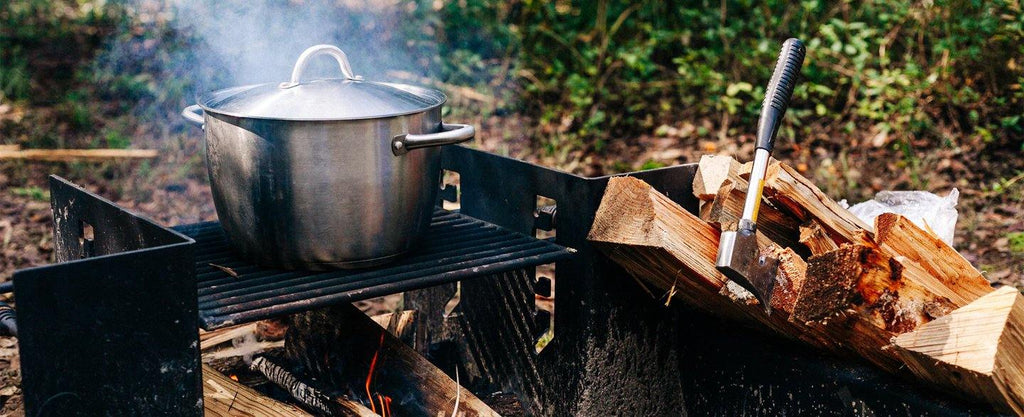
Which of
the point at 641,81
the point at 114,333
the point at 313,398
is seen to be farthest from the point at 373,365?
the point at 641,81

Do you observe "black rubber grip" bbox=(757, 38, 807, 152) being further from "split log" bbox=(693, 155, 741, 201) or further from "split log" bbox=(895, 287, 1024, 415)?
"split log" bbox=(895, 287, 1024, 415)

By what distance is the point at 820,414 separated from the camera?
1.93 m

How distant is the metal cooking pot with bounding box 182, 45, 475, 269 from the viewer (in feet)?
6.04

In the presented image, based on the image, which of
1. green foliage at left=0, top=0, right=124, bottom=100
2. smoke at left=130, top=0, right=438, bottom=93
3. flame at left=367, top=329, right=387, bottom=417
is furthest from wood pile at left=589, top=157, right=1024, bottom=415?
green foliage at left=0, top=0, right=124, bottom=100

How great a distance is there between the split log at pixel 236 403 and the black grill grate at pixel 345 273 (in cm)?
37

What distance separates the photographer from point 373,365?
235cm

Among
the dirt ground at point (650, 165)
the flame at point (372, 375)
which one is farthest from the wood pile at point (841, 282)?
the dirt ground at point (650, 165)

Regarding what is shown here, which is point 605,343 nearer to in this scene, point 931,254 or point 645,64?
point 931,254

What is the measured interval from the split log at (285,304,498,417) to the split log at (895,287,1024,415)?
3.47ft

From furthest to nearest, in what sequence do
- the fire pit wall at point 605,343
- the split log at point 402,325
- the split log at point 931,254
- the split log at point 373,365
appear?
the split log at point 402,325 → the split log at point 373,365 → the fire pit wall at point 605,343 → the split log at point 931,254

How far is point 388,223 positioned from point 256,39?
3.93 ft

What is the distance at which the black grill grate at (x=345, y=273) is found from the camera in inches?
68.2

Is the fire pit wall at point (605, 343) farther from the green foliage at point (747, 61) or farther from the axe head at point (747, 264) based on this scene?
the green foliage at point (747, 61)

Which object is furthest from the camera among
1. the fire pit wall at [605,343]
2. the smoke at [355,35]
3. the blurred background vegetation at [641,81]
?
the smoke at [355,35]
